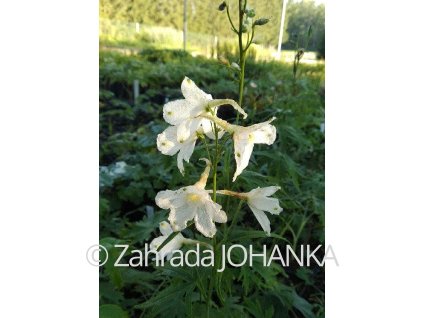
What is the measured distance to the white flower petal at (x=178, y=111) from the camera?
83 cm

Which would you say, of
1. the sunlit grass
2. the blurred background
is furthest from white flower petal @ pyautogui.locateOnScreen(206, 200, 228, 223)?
the sunlit grass

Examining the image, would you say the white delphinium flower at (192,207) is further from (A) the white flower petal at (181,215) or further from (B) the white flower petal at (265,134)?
(B) the white flower petal at (265,134)

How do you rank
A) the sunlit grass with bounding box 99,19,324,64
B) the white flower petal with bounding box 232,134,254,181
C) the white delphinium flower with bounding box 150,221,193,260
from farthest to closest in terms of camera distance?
the sunlit grass with bounding box 99,19,324,64 < the white delphinium flower with bounding box 150,221,193,260 < the white flower petal with bounding box 232,134,254,181

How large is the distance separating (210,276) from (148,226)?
40cm

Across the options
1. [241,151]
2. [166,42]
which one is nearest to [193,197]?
[241,151]

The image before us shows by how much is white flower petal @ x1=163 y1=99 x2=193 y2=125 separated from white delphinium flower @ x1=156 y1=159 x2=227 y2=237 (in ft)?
0.43

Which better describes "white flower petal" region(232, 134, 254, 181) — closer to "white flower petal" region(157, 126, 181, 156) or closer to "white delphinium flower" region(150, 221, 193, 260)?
"white flower petal" region(157, 126, 181, 156)

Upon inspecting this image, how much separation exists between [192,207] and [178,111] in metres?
0.18

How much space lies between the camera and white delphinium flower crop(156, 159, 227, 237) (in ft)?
2.75

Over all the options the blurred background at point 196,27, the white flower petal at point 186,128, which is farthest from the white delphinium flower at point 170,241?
the blurred background at point 196,27

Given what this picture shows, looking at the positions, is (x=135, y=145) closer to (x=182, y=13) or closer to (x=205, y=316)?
(x=182, y=13)

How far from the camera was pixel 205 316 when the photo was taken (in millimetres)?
1067

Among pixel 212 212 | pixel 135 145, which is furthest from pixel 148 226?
pixel 135 145

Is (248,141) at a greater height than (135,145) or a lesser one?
greater
